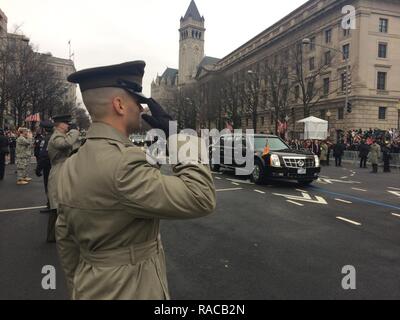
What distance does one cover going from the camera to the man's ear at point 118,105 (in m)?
1.81

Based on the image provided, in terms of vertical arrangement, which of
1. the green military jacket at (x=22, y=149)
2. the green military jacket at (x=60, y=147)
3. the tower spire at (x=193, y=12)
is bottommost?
the green military jacket at (x=22, y=149)

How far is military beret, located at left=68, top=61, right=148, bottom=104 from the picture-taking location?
1817mm

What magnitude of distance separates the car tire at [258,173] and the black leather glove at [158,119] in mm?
10892

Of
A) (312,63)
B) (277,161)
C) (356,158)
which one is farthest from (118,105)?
(312,63)

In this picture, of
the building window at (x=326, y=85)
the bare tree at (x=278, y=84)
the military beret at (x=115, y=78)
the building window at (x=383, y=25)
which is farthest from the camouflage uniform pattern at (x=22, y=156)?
the building window at (x=383, y=25)

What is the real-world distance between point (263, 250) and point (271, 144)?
8.51 metres

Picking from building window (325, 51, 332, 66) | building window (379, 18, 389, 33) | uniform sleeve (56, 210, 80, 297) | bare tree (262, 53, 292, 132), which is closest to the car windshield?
uniform sleeve (56, 210, 80, 297)

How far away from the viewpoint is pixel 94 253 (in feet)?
5.78

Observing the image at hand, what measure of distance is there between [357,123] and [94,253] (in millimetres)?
46308

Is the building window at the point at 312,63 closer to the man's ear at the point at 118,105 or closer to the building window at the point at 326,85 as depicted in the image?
the building window at the point at 326,85

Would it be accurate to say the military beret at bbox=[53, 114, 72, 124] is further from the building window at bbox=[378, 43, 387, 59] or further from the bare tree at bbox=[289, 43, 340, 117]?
the building window at bbox=[378, 43, 387, 59]

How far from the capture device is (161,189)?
161 cm

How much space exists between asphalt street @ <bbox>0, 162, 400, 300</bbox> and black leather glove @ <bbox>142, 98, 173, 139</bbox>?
8.18ft
